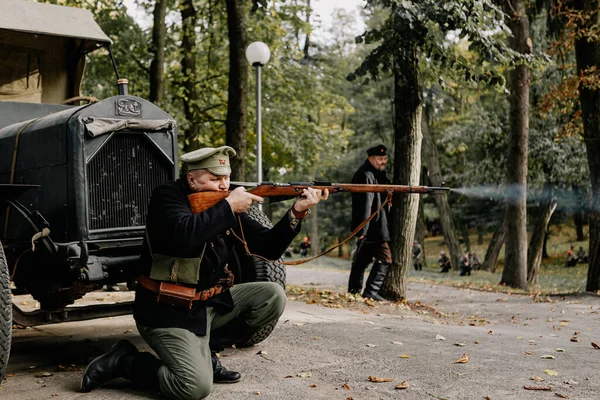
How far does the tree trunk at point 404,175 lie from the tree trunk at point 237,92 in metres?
2.71

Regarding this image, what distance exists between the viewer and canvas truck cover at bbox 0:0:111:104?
6.37 metres

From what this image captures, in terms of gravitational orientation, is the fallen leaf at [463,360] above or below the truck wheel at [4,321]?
below

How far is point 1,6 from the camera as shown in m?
6.31

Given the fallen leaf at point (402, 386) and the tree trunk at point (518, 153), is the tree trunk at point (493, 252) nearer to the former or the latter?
the tree trunk at point (518, 153)

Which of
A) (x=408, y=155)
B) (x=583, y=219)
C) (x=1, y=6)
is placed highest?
(x=1, y=6)

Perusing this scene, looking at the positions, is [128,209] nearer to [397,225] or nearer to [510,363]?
[510,363]

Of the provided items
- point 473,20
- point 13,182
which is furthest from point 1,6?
point 473,20

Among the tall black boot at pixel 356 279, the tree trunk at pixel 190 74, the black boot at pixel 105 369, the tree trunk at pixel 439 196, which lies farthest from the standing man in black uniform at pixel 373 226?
the tree trunk at pixel 439 196

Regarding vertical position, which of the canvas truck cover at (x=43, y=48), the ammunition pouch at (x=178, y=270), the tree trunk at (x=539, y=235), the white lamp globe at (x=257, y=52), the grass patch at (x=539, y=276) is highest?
the white lamp globe at (x=257, y=52)

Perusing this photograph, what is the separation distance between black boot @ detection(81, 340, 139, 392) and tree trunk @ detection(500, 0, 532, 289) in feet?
42.7

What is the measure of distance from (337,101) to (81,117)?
20432 millimetres

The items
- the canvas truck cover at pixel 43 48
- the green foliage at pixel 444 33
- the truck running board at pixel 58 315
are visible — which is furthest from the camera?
the green foliage at pixel 444 33

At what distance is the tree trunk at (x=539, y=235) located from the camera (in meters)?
21.0

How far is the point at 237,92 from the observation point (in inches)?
429
